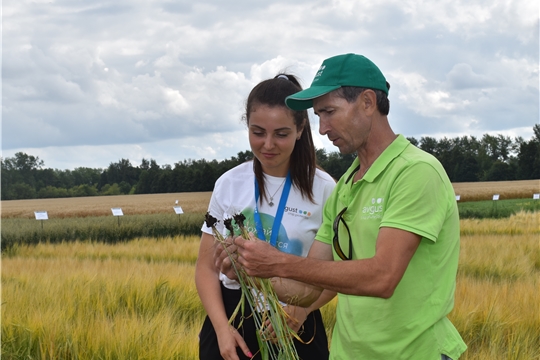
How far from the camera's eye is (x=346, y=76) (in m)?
1.92

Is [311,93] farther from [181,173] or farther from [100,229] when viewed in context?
[181,173]

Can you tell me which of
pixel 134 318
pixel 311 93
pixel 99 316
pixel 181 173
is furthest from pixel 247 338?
pixel 181 173

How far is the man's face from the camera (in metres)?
1.93

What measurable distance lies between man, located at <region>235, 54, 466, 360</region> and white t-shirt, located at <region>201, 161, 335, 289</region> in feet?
1.11

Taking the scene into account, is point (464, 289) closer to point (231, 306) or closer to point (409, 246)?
point (231, 306)

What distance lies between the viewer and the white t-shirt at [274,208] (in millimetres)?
2377

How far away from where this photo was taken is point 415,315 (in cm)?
182

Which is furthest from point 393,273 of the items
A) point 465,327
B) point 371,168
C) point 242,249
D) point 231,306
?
point 465,327

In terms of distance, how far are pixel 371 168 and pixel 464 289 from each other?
12.5 feet

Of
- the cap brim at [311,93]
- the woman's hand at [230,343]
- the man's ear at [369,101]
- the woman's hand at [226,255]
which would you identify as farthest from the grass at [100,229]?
the man's ear at [369,101]

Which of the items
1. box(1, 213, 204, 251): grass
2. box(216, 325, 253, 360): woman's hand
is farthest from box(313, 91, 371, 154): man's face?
box(1, 213, 204, 251): grass

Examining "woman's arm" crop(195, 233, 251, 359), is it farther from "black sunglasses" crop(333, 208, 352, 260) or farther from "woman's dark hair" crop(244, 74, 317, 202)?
"black sunglasses" crop(333, 208, 352, 260)

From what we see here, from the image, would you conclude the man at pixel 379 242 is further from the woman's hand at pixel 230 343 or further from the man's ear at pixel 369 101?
the woman's hand at pixel 230 343

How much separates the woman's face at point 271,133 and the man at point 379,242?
30 cm
